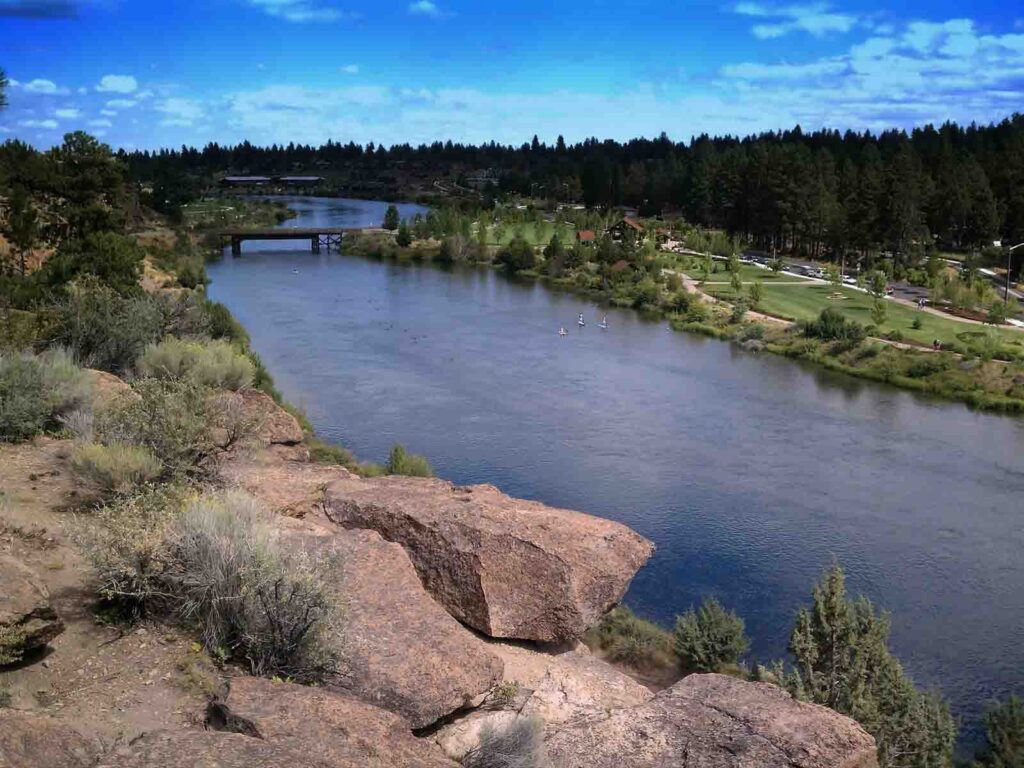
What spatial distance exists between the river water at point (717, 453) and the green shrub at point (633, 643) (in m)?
2.54

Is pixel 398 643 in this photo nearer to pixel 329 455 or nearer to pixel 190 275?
pixel 329 455

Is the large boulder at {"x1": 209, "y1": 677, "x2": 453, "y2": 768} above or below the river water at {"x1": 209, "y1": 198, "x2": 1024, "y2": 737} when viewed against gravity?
above

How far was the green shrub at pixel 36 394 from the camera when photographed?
1484 centimetres

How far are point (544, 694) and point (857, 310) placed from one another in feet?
189

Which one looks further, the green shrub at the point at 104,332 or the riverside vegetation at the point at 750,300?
the riverside vegetation at the point at 750,300

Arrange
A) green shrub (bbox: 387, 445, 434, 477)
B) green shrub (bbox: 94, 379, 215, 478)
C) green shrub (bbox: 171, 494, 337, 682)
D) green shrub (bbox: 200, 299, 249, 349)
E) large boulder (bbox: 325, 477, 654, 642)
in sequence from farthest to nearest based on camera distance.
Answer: green shrub (bbox: 200, 299, 249, 349) → green shrub (bbox: 387, 445, 434, 477) → green shrub (bbox: 94, 379, 215, 478) → large boulder (bbox: 325, 477, 654, 642) → green shrub (bbox: 171, 494, 337, 682)

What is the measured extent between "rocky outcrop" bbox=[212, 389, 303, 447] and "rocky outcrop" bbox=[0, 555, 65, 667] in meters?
5.88

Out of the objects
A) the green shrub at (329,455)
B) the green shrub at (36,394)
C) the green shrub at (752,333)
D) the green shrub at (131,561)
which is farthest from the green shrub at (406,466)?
the green shrub at (752,333)

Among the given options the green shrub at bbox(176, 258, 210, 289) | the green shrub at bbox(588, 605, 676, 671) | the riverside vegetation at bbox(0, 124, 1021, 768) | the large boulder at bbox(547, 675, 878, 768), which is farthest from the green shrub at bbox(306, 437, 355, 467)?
the green shrub at bbox(176, 258, 210, 289)

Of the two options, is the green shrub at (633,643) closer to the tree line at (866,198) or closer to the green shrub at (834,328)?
the green shrub at (834,328)

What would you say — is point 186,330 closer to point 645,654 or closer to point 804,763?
point 645,654

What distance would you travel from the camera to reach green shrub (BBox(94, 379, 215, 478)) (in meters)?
13.2

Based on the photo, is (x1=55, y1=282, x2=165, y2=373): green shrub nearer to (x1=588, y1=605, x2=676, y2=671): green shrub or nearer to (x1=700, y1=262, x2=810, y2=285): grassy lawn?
(x1=588, y1=605, x2=676, y2=671): green shrub

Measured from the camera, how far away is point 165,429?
43.8 feet
